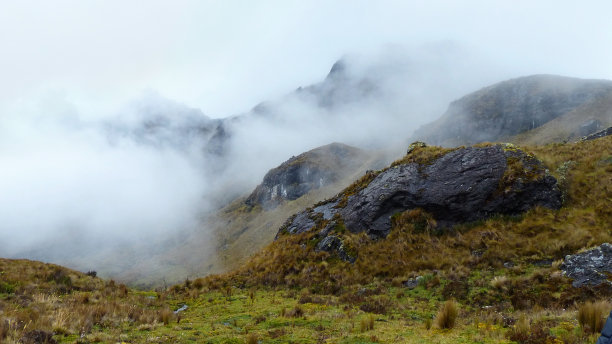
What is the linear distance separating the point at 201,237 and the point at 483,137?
129m

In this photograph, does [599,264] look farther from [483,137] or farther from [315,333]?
[483,137]

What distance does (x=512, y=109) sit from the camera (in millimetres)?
146500

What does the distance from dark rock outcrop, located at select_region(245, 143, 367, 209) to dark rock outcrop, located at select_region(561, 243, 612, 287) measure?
133 meters

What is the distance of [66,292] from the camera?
70.6ft

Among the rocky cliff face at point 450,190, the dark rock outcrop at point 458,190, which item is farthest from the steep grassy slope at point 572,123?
the dark rock outcrop at point 458,190

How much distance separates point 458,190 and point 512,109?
149033 mm

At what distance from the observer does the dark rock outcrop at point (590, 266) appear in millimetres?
13766

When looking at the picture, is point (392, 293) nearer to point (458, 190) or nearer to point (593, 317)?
point (593, 317)

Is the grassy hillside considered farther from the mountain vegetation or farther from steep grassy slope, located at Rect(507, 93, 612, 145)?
steep grassy slope, located at Rect(507, 93, 612, 145)

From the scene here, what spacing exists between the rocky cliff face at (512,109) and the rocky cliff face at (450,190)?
111737 millimetres

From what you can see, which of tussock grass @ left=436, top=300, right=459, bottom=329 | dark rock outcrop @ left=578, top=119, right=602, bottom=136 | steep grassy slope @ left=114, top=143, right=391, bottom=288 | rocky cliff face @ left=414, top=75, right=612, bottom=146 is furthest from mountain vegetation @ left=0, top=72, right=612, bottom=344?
rocky cliff face @ left=414, top=75, right=612, bottom=146

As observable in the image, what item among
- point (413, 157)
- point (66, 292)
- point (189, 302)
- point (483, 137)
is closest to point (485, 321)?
point (189, 302)

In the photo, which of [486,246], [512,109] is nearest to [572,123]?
[512,109]

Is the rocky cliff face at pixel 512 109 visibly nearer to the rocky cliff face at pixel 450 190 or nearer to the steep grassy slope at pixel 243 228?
the steep grassy slope at pixel 243 228
